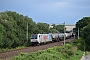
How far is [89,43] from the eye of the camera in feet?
109

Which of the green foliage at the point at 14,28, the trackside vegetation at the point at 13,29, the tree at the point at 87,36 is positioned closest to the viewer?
the tree at the point at 87,36

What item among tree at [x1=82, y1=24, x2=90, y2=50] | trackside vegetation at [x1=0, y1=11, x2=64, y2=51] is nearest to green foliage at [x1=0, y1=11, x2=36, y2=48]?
trackside vegetation at [x1=0, y1=11, x2=64, y2=51]

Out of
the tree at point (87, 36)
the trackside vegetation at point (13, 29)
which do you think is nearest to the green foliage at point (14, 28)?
the trackside vegetation at point (13, 29)

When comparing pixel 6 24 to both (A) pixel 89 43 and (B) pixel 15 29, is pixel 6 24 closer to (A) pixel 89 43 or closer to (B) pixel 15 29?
(B) pixel 15 29

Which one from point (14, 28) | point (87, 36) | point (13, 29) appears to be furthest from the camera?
point (14, 28)

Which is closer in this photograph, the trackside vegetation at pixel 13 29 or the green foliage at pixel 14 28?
the trackside vegetation at pixel 13 29

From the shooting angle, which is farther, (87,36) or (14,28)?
(14,28)

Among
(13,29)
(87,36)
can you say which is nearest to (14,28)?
(13,29)

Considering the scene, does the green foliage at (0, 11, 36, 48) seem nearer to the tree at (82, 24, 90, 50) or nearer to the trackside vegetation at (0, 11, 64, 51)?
the trackside vegetation at (0, 11, 64, 51)

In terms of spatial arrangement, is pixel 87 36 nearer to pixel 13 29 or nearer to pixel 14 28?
pixel 13 29

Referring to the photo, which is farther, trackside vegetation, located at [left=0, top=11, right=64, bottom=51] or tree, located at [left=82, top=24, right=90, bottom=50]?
trackside vegetation, located at [left=0, top=11, right=64, bottom=51]

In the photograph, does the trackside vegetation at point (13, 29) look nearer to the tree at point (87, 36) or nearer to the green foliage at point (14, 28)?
the green foliage at point (14, 28)

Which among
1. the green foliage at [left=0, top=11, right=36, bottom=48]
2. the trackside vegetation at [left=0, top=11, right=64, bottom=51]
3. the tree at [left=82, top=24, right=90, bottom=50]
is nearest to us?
the tree at [left=82, top=24, right=90, bottom=50]

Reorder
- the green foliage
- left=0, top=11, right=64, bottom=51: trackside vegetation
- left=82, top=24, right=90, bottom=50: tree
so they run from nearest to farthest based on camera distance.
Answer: left=82, top=24, right=90, bottom=50: tree
left=0, top=11, right=64, bottom=51: trackside vegetation
the green foliage
